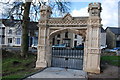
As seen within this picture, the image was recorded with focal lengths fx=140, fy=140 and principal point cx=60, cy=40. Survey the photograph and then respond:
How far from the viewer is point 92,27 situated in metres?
9.13

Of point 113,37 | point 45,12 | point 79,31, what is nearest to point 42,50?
point 45,12

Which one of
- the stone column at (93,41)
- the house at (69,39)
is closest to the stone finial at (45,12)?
the stone column at (93,41)

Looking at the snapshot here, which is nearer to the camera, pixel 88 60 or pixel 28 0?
pixel 88 60

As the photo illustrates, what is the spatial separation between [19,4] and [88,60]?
919cm

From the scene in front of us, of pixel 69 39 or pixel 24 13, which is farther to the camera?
pixel 69 39

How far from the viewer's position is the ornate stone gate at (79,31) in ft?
29.7

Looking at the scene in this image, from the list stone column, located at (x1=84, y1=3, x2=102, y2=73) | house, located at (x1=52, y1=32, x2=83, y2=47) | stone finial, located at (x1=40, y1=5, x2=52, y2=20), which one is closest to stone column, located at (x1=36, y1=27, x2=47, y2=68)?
stone finial, located at (x1=40, y1=5, x2=52, y2=20)

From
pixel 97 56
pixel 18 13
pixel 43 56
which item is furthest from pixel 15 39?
pixel 97 56

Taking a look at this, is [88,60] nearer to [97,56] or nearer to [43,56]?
[97,56]

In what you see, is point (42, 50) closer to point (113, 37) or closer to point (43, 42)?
point (43, 42)

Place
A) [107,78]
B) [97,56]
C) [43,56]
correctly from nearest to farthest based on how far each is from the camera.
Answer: [107,78] < [97,56] < [43,56]

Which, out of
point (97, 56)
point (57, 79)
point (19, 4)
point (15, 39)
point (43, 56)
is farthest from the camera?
point (15, 39)

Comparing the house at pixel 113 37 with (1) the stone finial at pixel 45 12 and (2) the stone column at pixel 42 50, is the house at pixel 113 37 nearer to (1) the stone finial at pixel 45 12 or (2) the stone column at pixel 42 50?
(1) the stone finial at pixel 45 12

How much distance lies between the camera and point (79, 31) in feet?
31.7
